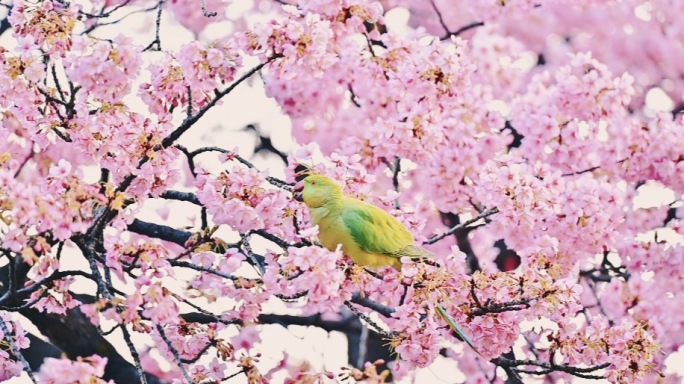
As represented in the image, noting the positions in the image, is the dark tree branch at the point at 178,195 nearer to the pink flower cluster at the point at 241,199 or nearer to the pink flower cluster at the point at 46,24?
the pink flower cluster at the point at 241,199

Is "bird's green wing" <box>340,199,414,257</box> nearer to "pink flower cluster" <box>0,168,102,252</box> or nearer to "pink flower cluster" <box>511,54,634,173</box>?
"pink flower cluster" <box>0,168,102,252</box>

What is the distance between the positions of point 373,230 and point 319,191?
34 centimetres

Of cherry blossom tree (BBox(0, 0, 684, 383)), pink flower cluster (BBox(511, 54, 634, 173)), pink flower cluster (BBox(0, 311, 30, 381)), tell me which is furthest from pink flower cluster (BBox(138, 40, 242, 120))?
pink flower cluster (BBox(511, 54, 634, 173))

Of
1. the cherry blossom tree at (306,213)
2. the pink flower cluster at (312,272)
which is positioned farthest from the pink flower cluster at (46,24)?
the pink flower cluster at (312,272)

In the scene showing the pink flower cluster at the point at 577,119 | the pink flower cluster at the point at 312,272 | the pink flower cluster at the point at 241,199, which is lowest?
the pink flower cluster at the point at 577,119

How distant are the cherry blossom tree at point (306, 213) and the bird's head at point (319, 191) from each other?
181 millimetres

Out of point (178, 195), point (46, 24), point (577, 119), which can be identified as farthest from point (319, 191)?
point (577, 119)

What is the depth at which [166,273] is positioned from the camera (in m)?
3.95

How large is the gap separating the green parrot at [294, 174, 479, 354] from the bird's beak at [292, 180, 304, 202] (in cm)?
2

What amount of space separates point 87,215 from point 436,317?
1.82 m

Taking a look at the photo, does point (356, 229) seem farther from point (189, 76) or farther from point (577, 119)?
point (577, 119)

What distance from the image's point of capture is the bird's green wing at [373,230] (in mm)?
4677

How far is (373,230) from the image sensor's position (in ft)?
15.4

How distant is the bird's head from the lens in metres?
4.75
